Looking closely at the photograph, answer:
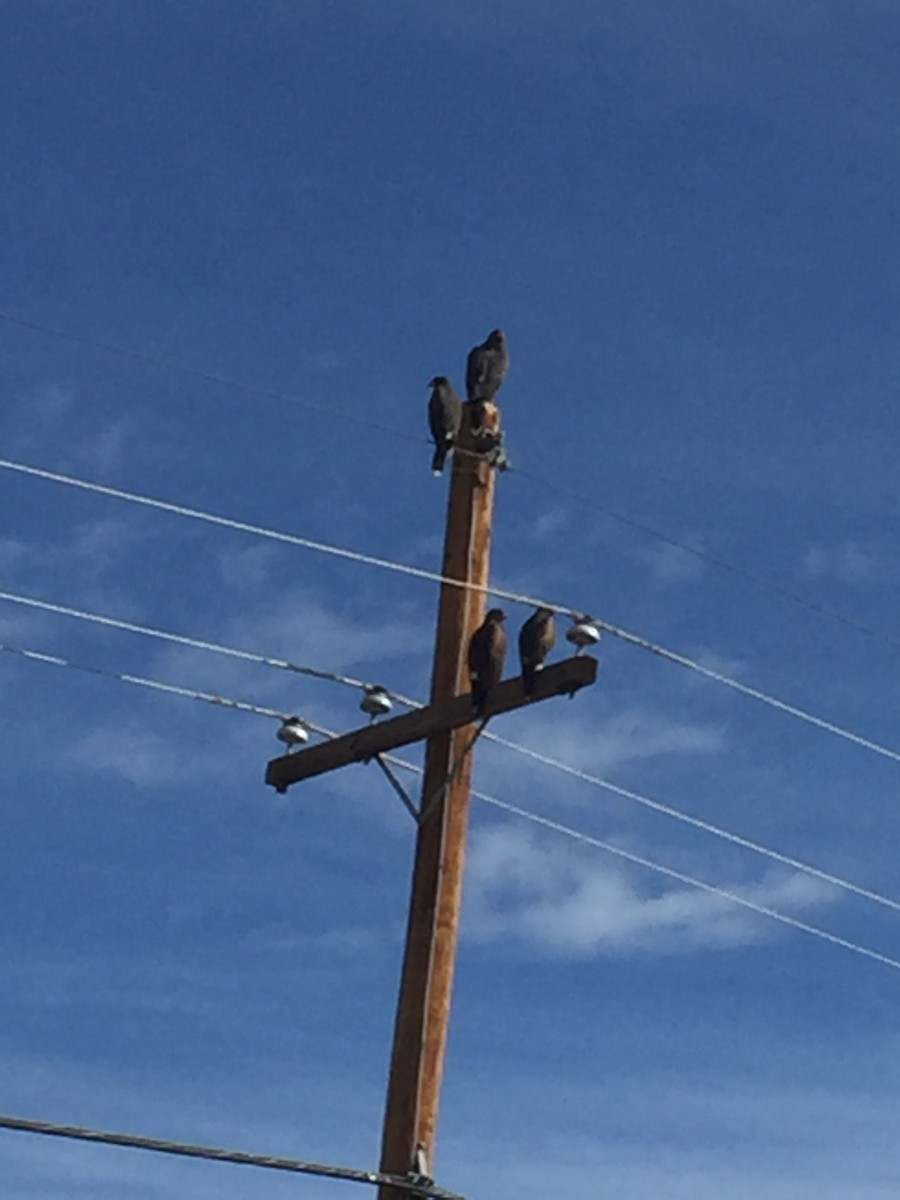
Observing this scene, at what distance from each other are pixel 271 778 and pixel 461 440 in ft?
7.69

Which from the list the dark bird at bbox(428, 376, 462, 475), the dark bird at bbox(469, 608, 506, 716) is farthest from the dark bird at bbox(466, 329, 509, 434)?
the dark bird at bbox(469, 608, 506, 716)

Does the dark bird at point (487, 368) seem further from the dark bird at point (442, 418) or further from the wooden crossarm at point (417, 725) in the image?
the wooden crossarm at point (417, 725)

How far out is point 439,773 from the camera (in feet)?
43.7

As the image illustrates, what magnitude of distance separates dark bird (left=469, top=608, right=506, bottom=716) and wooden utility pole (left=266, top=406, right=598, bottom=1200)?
2.5 inches

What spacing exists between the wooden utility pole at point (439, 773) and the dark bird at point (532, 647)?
0.06 meters

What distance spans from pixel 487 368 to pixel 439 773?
3.32 meters

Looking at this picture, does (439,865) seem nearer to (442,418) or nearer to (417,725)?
(417,725)

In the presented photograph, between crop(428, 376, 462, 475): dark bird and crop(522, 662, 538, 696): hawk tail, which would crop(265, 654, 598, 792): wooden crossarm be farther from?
crop(428, 376, 462, 475): dark bird

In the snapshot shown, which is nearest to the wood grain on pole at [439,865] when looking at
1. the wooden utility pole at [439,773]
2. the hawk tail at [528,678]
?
the wooden utility pole at [439,773]

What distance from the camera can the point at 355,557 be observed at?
45.1 feet

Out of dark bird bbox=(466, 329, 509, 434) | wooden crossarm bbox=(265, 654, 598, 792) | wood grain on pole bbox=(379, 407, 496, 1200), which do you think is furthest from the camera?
dark bird bbox=(466, 329, 509, 434)

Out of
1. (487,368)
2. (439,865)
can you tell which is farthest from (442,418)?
(439,865)

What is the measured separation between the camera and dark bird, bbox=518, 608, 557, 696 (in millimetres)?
13188

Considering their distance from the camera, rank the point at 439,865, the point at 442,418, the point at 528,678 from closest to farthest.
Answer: the point at 439,865
the point at 528,678
the point at 442,418
